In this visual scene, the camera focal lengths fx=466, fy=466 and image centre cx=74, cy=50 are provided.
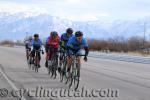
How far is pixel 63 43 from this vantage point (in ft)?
58.9

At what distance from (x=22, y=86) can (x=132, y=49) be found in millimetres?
61241

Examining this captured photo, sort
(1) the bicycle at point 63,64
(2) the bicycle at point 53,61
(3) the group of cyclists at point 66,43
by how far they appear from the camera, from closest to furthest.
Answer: (3) the group of cyclists at point 66,43 < (1) the bicycle at point 63,64 < (2) the bicycle at point 53,61

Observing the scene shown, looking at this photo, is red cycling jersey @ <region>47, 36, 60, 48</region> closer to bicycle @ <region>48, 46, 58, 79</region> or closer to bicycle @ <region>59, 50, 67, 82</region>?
bicycle @ <region>48, 46, 58, 79</region>

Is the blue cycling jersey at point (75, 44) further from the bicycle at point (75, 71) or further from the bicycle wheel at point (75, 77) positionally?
the bicycle wheel at point (75, 77)

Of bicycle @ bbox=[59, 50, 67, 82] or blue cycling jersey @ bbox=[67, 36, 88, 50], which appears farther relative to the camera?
bicycle @ bbox=[59, 50, 67, 82]

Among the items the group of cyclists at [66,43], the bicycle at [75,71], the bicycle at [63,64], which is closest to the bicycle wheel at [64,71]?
the bicycle at [63,64]

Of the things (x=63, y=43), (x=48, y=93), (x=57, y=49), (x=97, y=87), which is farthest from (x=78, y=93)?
(x=57, y=49)

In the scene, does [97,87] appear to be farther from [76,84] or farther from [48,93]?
[48,93]

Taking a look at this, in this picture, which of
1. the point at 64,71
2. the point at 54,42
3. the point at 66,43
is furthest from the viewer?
the point at 54,42

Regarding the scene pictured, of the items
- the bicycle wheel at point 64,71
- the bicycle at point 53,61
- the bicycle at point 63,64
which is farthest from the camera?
the bicycle at point 53,61

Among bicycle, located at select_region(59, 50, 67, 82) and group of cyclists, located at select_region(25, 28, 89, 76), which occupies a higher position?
group of cyclists, located at select_region(25, 28, 89, 76)

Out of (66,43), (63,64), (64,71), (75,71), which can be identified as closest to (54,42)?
(66,43)

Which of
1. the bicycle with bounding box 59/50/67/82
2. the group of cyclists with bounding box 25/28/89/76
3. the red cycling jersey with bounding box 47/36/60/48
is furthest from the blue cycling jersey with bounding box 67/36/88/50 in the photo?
the red cycling jersey with bounding box 47/36/60/48

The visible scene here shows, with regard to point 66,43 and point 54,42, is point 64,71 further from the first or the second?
point 54,42
